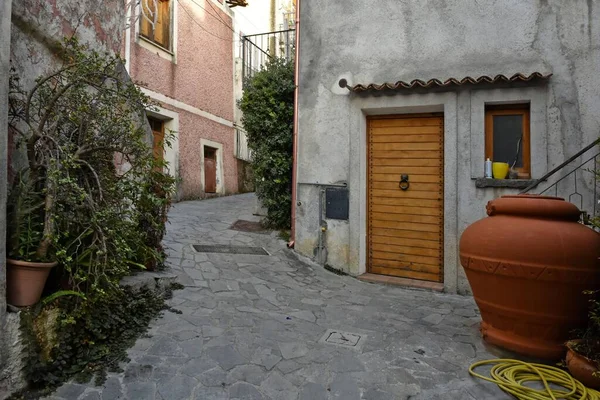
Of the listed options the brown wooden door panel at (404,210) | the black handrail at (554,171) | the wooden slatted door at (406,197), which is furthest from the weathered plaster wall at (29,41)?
the black handrail at (554,171)

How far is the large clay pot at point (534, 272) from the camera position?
319cm

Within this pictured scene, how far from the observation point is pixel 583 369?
112 inches

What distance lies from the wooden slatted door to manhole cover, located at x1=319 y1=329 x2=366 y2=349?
2.46 meters

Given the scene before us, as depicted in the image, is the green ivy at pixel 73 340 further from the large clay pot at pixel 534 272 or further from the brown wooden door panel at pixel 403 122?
the brown wooden door panel at pixel 403 122

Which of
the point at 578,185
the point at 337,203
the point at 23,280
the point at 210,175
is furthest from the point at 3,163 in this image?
the point at 210,175

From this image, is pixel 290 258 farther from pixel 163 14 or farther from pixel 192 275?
pixel 163 14

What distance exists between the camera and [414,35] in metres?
5.87

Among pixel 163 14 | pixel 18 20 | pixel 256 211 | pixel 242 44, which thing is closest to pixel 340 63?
pixel 256 211

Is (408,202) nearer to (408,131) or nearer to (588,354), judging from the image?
(408,131)

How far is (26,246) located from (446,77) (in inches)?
207

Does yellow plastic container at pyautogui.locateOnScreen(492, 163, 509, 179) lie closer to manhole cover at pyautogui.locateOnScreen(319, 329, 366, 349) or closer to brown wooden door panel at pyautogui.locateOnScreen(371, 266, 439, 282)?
brown wooden door panel at pyautogui.locateOnScreen(371, 266, 439, 282)

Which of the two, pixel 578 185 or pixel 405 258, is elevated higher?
pixel 578 185

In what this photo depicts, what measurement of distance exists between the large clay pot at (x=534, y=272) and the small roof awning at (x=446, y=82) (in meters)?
2.23

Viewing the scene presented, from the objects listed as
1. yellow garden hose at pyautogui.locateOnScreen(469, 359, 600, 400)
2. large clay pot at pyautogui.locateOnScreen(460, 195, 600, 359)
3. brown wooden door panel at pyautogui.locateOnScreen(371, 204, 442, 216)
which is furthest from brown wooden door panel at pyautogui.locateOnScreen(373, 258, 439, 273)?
yellow garden hose at pyautogui.locateOnScreen(469, 359, 600, 400)
